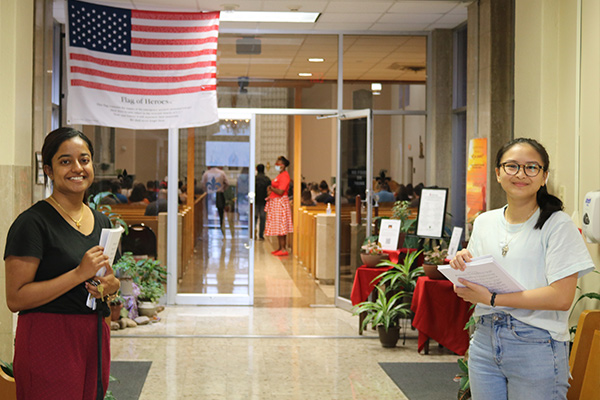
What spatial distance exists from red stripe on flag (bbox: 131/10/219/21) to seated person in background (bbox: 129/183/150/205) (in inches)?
85.1

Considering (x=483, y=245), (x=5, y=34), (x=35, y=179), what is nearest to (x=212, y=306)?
(x=35, y=179)

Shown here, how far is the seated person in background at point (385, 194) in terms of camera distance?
27.8 ft

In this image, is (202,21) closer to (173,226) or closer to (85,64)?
(85,64)

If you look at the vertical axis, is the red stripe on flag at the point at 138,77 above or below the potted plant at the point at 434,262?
above

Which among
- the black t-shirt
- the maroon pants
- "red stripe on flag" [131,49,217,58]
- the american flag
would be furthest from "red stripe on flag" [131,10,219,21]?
the maroon pants

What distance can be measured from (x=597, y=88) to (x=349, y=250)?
4.53m

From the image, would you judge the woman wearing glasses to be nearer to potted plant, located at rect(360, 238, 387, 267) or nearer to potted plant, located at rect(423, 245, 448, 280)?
potted plant, located at rect(423, 245, 448, 280)

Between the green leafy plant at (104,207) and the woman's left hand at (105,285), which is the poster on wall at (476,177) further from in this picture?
the woman's left hand at (105,285)

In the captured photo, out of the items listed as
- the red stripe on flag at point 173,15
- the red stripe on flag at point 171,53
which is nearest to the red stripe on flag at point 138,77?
the red stripe on flag at point 171,53

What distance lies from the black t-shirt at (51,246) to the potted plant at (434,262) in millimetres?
3967

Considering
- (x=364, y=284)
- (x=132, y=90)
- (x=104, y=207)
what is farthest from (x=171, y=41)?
(x=364, y=284)

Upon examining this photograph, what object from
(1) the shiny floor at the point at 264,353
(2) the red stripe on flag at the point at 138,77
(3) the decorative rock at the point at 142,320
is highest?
(2) the red stripe on flag at the point at 138,77

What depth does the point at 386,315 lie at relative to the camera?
20.5ft

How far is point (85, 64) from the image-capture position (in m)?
6.57
